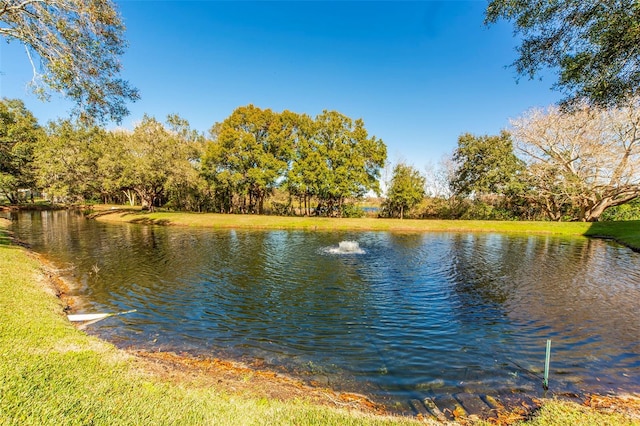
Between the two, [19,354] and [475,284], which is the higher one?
[19,354]

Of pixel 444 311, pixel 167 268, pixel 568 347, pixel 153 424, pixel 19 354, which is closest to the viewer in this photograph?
pixel 153 424

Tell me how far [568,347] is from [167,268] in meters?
17.7

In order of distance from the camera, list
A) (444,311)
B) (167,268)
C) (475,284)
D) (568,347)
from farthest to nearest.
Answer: (167,268) < (475,284) < (444,311) < (568,347)

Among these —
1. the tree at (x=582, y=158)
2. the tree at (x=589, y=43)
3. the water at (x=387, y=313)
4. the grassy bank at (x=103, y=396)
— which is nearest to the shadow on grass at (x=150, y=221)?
the water at (x=387, y=313)

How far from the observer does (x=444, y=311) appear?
1088 cm

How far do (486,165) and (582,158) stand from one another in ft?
36.2

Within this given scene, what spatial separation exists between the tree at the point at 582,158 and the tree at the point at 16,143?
217 ft

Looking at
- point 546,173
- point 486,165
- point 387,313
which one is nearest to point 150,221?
point 387,313

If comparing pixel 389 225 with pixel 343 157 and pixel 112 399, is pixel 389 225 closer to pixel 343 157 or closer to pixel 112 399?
pixel 343 157

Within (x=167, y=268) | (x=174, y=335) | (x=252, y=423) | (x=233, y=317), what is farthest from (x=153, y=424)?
(x=167, y=268)

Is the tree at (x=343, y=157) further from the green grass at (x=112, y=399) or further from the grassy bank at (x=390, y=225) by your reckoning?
the green grass at (x=112, y=399)

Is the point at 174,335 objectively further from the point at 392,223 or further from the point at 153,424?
the point at 392,223

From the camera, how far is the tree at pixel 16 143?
126 ft

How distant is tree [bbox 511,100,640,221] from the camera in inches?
1346
